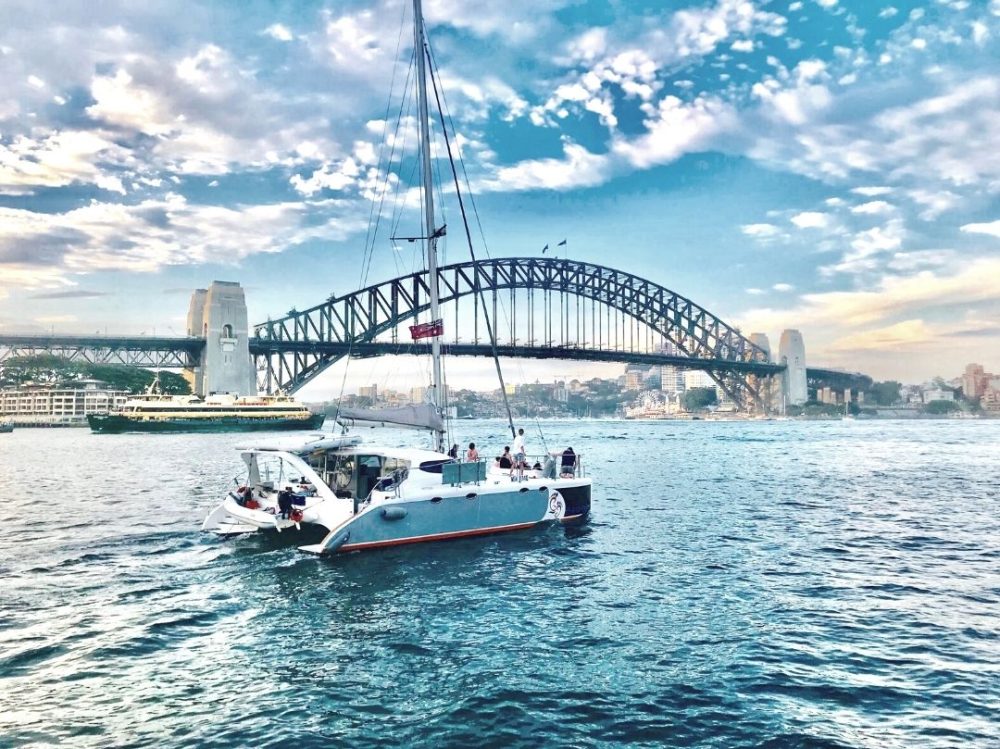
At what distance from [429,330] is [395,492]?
5.72m

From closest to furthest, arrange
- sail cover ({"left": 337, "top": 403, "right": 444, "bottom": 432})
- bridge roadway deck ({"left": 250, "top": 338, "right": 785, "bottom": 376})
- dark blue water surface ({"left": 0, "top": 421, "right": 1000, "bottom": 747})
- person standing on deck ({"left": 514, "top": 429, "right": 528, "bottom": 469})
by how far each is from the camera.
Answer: dark blue water surface ({"left": 0, "top": 421, "right": 1000, "bottom": 747}) → sail cover ({"left": 337, "top": 403, "right": 444, "bottom": 432}) → person standing on deck ({"left": 514, "top": 429, "right": 528, "bottom": 469}) → bridge roadway deck ({"left": 250, "top": 338, "right": 785, "bottom": 376})

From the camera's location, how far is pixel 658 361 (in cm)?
12238

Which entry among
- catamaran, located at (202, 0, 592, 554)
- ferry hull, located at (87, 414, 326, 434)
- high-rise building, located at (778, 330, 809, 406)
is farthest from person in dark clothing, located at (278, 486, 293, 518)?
high-rise building, located at (778, 330, 809, 406)

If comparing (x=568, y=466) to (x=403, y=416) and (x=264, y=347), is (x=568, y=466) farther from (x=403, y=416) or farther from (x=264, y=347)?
(x=264, y=347)

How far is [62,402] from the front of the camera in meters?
144

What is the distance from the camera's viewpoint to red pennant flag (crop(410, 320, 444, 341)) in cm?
2117

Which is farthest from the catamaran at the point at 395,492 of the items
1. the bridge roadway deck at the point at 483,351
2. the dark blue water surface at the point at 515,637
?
the bridge roadway deck at the point at 483,351

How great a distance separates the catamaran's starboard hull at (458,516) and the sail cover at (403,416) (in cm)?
306

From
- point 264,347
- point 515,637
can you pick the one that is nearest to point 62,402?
point 264,347

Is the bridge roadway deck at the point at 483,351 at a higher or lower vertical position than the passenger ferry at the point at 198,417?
higher

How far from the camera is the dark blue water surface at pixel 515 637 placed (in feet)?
27.1

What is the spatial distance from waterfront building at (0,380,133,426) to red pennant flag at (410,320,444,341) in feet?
449

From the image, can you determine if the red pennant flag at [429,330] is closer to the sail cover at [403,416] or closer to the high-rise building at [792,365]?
the sail cover at [403,416]

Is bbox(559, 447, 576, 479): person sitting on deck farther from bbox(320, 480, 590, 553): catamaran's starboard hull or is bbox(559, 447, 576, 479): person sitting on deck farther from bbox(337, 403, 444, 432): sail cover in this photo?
bbox(337, 403, 444, 432): sail cover
